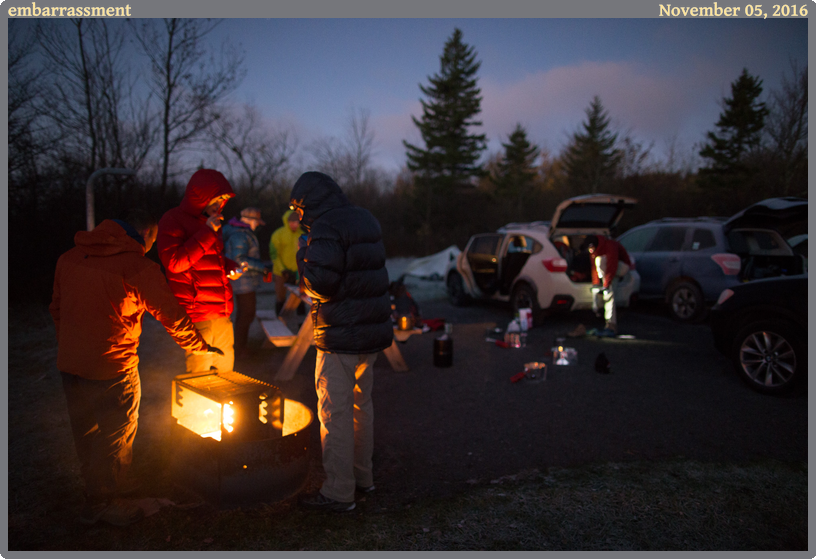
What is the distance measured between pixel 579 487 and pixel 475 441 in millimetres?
997

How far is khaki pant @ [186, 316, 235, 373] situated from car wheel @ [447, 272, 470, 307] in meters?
7.30

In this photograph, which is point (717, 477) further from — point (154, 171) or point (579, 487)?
point (154, 171)

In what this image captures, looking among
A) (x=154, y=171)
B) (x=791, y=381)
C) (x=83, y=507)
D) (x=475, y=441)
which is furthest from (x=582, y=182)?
(x=83, y=507)

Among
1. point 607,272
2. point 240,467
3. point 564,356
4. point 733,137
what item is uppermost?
point 733,137

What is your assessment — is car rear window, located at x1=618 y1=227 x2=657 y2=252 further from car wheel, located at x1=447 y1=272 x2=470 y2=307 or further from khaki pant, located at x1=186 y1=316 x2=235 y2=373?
khaki pant, located at x1=186 y1=316 x2=235 y2=373

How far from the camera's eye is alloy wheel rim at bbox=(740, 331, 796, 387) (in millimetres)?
4727

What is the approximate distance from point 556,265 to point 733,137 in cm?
2436

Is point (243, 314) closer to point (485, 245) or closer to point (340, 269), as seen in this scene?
point (340, 269)

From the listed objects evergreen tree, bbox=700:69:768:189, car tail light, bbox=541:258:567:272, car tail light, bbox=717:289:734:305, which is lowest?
car tail light, bbox=717:289:734:305

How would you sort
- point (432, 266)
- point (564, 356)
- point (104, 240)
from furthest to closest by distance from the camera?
point (432, 266), point (564, 356), point (104, 240)

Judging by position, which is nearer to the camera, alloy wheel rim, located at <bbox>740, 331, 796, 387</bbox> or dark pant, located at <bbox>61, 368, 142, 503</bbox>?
dark pant, located at <bbox>61, 368, 142, 503</bbox>

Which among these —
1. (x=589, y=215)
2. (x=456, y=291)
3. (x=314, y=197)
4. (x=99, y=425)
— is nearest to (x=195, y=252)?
(x=314, y=197)

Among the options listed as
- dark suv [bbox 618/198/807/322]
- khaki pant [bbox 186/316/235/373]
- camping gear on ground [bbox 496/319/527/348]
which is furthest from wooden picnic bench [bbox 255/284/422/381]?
dark suv [bbox 618/198/807/322]

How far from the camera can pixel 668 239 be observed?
9.30 metres
